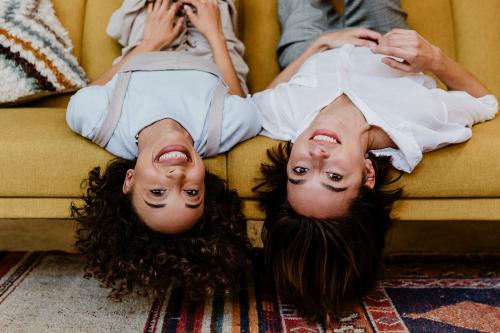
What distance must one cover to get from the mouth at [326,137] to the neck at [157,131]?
36cm

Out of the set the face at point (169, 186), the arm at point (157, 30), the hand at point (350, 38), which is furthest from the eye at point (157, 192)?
the hand at point (350, 38)

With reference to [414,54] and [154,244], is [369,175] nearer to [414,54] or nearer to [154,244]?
[414,54]

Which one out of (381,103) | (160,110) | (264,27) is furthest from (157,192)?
(264,27)

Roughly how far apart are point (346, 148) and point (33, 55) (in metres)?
1.21

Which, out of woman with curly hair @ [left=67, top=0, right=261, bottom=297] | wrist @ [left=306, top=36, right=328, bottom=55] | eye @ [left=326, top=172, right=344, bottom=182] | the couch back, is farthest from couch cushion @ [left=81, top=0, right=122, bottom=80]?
eye @ [left=326, top=172, right=344, bottom=182]

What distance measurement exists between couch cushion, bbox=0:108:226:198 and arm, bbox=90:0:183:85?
375mm

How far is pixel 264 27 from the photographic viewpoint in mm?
2082

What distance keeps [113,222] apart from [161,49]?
71 cm

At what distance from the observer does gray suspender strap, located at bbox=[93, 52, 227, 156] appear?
149 cm

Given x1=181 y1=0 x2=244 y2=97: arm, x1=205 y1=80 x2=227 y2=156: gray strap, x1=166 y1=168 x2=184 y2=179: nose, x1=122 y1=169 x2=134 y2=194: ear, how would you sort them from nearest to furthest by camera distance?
1. x1=166 y1=168 x2=184 y2=179: nose
2. x1=122 y1=169 x2=134 y2=194: ear
3. x1=205 y1=80 x2=227 y2=156: gray strap
4. x1=181 y1=0 x2=244 y2=97: arm

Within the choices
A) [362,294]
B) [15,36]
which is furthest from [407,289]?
[15,36]

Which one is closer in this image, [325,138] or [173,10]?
[325,138]

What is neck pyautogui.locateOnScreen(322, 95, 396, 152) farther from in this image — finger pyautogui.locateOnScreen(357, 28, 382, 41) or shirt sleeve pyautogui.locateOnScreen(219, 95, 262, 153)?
finger pyautogui.locateOnScreen(357, 28, 382, 41)

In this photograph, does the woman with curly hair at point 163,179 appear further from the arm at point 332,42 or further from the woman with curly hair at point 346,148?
the arm at point 332,42
